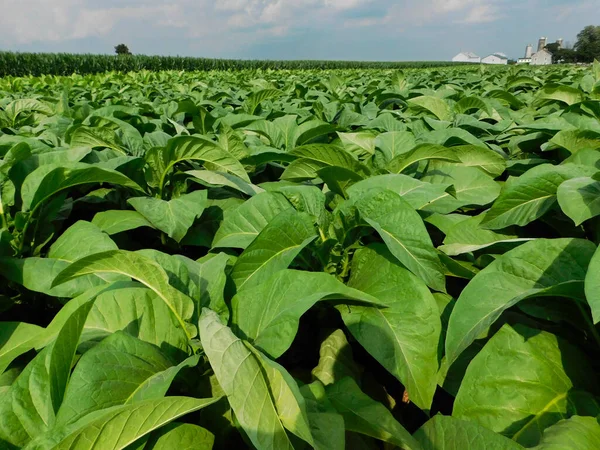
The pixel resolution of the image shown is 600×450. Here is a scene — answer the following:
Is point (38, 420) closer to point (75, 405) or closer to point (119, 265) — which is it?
point (75, 405)

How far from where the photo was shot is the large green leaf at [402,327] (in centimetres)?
108

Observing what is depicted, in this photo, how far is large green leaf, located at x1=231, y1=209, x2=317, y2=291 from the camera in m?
1.26

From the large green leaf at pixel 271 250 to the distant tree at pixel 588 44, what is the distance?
65938mm

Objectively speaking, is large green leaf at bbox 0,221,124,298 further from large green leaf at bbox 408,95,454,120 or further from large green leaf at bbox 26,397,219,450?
large green leaf at bbox 408,95,454,120

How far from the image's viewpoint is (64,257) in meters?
1.46

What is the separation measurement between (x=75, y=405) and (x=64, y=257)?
741 mm

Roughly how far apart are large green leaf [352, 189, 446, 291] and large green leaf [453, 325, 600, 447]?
0.23m

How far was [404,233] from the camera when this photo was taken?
127 centimetres

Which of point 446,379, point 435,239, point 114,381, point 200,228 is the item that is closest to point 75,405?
point 114,381

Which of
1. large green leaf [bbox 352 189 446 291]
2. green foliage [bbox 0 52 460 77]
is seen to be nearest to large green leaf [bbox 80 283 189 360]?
large green leaf [bbox 352 189 446 291]

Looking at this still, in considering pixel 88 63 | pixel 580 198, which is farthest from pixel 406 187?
pixel 88 63

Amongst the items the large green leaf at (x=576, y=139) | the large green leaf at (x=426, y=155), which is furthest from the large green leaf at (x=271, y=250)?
the large green leaf at (x=576, y=139)

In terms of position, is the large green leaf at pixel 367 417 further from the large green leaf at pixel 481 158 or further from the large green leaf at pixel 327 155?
the large green leaf at pixel 481 158

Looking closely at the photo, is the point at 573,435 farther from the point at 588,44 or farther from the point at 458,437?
the point at 588,44
